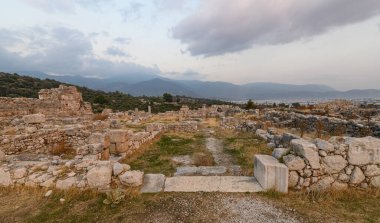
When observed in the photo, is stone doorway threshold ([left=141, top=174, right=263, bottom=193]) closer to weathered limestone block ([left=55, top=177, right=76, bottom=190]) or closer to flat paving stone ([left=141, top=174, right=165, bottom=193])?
flat paving stone ([left=141, top=174, right=165, bottom=193])

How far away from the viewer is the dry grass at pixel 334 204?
16.3 feet

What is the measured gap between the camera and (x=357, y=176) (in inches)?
242

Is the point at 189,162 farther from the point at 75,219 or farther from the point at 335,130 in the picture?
the point at 335,130

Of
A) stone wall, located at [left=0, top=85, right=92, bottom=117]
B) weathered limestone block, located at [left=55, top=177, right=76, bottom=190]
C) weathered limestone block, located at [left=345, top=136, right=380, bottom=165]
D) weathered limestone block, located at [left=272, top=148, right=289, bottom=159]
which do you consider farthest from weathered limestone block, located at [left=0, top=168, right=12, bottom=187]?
stone wall, located at [left=0, top=85, right=92, bottom=117]

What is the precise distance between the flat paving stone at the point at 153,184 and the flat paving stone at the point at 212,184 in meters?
0.14

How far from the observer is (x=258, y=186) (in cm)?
632

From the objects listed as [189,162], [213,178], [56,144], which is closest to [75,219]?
[213,178]

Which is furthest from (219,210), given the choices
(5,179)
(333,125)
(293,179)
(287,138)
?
(333,125)

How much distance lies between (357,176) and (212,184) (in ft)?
11.4

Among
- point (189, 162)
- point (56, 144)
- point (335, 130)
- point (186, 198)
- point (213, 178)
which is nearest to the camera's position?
point (186, 198)

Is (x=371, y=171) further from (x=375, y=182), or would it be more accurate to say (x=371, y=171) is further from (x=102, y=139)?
(x=102, y=139)

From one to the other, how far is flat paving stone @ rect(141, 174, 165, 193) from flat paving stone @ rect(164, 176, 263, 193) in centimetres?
14

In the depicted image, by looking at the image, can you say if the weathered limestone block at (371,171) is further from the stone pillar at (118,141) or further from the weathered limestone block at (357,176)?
the stone pillar at (118,141)

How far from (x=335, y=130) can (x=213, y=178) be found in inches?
457
